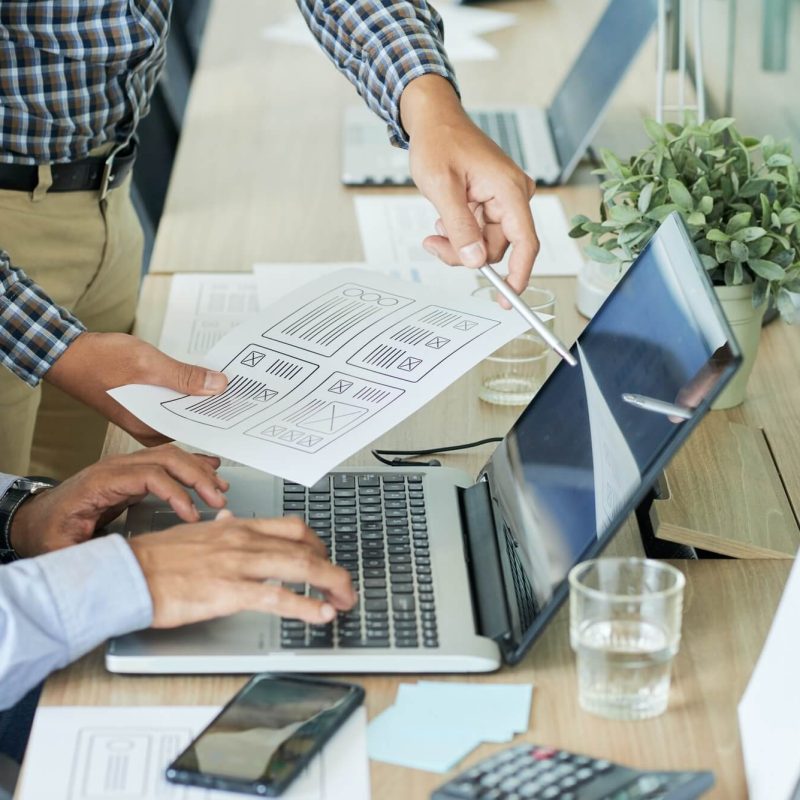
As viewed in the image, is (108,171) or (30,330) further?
(108,171)

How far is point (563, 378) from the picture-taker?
46.3 inches

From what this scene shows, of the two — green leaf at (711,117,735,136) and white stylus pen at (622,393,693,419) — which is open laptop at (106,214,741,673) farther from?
green leaf at (711,117,735,136)

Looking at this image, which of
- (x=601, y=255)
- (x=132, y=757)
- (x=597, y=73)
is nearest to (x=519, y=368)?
(x=601, y=255)

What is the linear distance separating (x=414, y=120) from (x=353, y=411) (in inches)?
18.8

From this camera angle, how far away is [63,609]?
0.94m

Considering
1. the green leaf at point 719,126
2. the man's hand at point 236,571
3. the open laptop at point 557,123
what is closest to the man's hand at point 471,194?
the green leaf at point 719,126

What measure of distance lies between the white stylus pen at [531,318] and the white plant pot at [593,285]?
1.16ft

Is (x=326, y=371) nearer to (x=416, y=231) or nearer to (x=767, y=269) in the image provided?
(x=767, y=269)

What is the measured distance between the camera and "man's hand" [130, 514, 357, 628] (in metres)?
0.95

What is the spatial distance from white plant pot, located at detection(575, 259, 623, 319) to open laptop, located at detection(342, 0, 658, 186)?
48 centimetres

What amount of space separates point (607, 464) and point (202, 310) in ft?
2.67

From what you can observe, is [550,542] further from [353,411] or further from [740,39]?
[740,39]

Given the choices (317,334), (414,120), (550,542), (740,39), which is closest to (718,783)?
(550,542)

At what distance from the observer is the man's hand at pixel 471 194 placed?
51.3 inches
